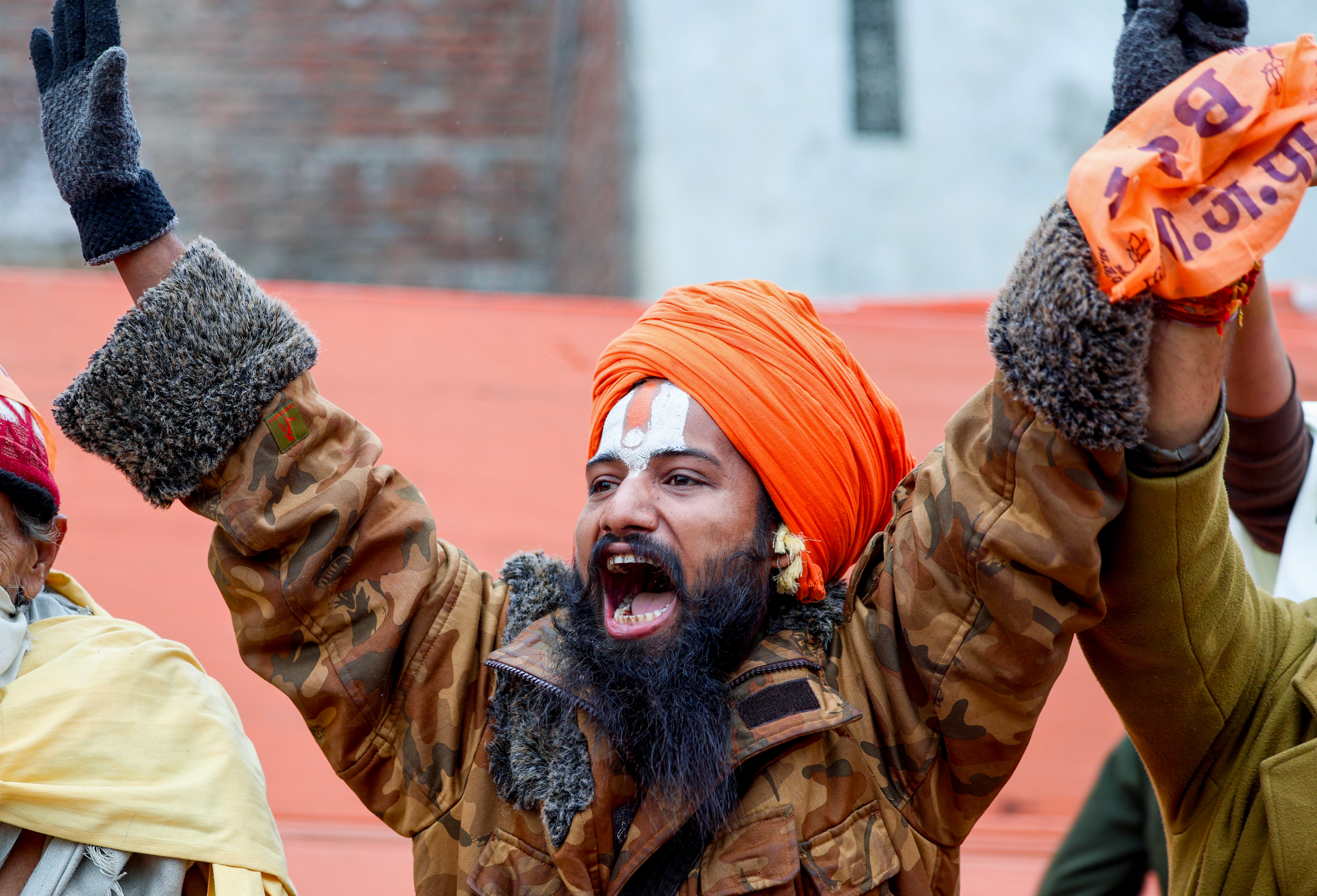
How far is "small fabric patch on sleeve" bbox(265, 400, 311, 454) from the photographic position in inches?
79.6

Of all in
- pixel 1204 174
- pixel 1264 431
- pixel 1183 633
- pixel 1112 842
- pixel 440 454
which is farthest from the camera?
pixel 440 454

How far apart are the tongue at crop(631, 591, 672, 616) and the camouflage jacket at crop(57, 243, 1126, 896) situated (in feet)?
0.61

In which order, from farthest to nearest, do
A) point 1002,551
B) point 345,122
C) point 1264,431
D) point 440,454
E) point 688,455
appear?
point 345,122
point 440,454
point 1264,431
point 688,455
point 1002,551

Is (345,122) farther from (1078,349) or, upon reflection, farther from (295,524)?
(1078,349)

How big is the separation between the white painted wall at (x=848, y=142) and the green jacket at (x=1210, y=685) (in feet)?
17.3

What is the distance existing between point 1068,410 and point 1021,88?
715 cm

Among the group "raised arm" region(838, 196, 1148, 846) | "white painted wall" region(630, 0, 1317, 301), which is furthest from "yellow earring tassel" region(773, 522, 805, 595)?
"white painted wall" region(630, 0, 1317, 301)

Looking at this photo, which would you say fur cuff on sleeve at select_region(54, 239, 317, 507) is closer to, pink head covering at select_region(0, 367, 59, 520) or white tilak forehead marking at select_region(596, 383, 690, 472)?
pink head covering at select_region(0, 367, 59, 520)

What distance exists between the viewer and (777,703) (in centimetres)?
195

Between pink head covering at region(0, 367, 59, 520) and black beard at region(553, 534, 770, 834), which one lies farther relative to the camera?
pink head covering at region(0, 367, 59, 520)

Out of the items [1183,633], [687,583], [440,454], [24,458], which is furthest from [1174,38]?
[440,454]

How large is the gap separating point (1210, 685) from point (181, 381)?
1788 millimetres

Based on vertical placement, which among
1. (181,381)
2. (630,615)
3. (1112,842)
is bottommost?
(1112,842)

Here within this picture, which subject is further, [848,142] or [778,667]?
[848,142]
